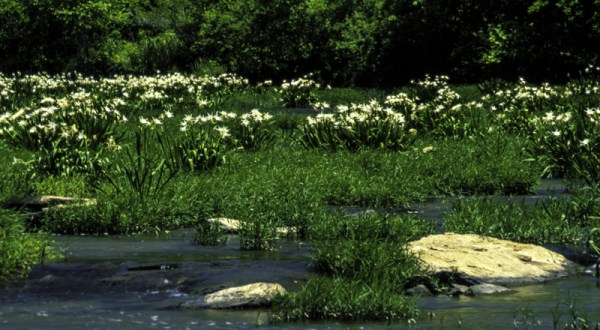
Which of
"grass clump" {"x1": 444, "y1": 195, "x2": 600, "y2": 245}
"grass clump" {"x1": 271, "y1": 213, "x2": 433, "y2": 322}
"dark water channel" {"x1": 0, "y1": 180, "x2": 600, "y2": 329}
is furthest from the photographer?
"grass clump" {"x1": 444, "y1": 195, "x2": 600, "y2": 245}

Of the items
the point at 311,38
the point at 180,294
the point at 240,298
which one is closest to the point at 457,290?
the point at 240,298

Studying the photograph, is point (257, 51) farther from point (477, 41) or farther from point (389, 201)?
point (389, 201)

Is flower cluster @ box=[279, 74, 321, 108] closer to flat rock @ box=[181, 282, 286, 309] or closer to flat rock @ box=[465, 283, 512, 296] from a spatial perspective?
flat rock @ box=[465, 283, 512, 296]

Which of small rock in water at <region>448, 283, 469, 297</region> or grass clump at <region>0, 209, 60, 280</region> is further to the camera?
grass clump at <region>0, 209, 60, 280</region>

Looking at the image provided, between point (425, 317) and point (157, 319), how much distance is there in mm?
2074

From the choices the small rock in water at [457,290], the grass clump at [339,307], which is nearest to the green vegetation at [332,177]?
the grass clump at [339,307]

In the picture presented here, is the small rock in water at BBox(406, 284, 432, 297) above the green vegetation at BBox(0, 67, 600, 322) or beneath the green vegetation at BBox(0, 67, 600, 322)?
beneath

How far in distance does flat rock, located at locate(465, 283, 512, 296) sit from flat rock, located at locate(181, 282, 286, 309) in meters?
1.70

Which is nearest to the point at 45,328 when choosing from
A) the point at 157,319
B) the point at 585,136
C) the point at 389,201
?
the point at 157,319

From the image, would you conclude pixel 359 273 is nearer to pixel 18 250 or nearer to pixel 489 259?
pixel 489 259

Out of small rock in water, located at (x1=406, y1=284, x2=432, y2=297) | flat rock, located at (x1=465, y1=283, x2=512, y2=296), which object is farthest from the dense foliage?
small rock in water, located at (x1=406, y1=284, x2=432, y2=297)

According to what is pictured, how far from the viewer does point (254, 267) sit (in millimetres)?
10484

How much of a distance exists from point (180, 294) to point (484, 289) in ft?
8.68

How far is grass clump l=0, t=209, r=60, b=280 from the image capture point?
33.2 ft
